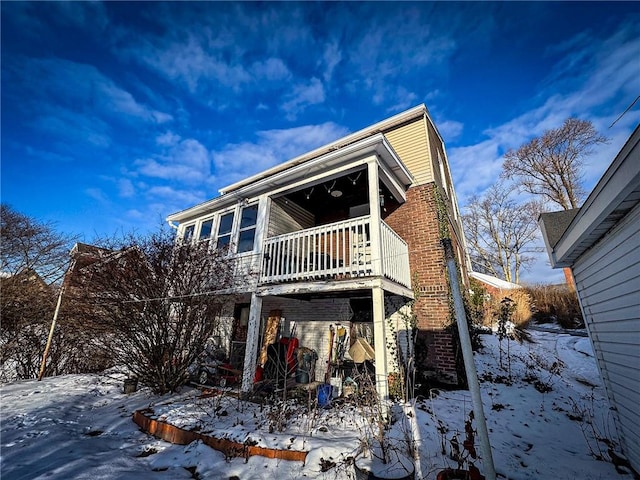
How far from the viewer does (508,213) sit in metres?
23.2

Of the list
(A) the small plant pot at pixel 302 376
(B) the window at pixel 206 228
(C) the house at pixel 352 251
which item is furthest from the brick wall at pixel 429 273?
(B) the window at pixel 206 228

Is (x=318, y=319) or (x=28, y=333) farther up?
(x=318, y=319)

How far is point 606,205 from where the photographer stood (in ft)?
8.87

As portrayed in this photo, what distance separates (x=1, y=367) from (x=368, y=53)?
1552cm

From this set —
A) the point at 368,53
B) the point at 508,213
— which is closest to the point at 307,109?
the point at 368,53

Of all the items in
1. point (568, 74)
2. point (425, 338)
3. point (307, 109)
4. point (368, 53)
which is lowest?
point (425, 338)

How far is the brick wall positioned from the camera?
20.4 feet

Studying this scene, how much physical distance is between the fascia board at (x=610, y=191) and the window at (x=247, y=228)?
7550 millimetres

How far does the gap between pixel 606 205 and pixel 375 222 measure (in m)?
3.57

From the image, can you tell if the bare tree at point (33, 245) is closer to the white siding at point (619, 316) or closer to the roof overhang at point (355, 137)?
the roof overhang at point (355, 137)

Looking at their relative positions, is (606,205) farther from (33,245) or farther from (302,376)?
(33,245)

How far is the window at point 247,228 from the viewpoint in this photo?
855 cm

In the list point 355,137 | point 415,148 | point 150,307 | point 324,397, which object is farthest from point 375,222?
point 355,137

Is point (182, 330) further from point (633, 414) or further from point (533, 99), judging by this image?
point (533, 99)
